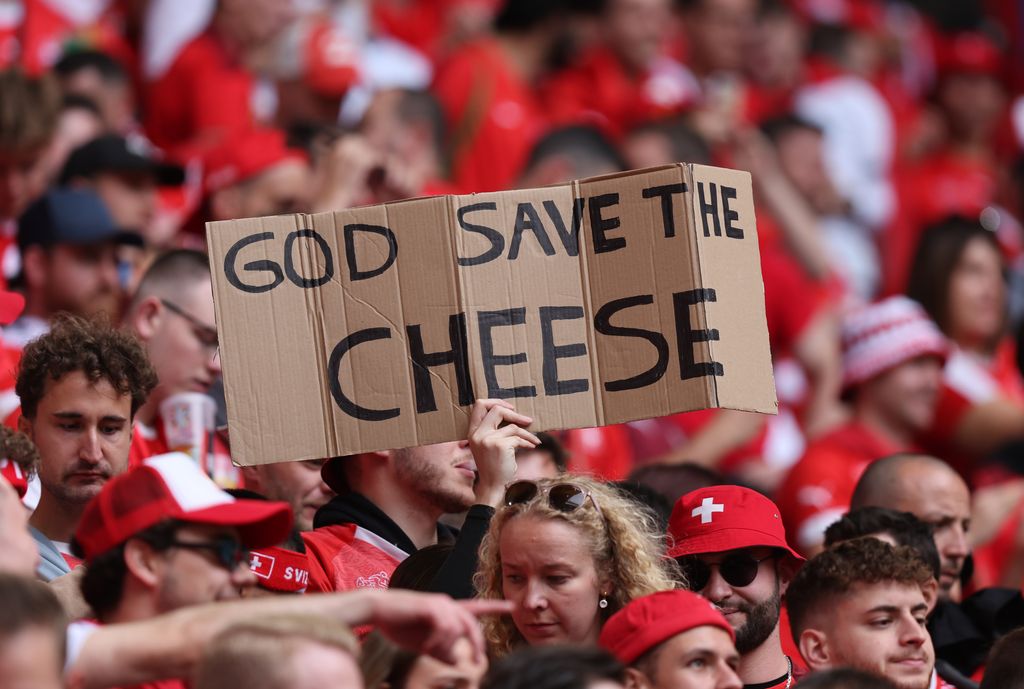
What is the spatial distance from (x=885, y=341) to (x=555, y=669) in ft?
15.7

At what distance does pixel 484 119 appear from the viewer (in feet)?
34.8

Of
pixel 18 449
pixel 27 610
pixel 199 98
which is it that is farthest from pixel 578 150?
pixel 27 610

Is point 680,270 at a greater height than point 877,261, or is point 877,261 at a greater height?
point 877,261

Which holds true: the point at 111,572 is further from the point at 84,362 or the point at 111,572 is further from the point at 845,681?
the point at 845,681

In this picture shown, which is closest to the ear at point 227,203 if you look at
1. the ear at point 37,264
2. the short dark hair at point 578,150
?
the ear at point 37,264

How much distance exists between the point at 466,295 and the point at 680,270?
0.58 meters

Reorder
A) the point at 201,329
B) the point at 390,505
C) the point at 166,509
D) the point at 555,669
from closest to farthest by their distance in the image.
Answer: the point at 555,669 < the point at 166,509 < the point at 390,505 < the point at 201,329

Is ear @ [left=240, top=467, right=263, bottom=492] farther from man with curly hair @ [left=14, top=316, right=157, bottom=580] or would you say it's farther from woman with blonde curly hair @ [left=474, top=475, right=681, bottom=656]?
woman with blonde curly hair @ [left=474, top=475, right=681, bottom=656]

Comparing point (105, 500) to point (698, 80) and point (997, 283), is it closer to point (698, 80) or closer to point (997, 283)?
point (997, 283)

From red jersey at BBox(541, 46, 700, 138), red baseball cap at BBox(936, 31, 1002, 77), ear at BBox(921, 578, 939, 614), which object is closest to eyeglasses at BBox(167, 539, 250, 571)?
ear at BBox(921, 578, 939, 614)

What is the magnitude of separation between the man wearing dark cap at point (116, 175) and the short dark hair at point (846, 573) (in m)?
3.72

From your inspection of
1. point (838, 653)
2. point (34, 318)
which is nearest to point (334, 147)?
point (34, 318)

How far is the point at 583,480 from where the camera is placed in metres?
5.17

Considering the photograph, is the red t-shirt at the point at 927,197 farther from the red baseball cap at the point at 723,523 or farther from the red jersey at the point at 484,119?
the red baseball cap at the point at 723,523
